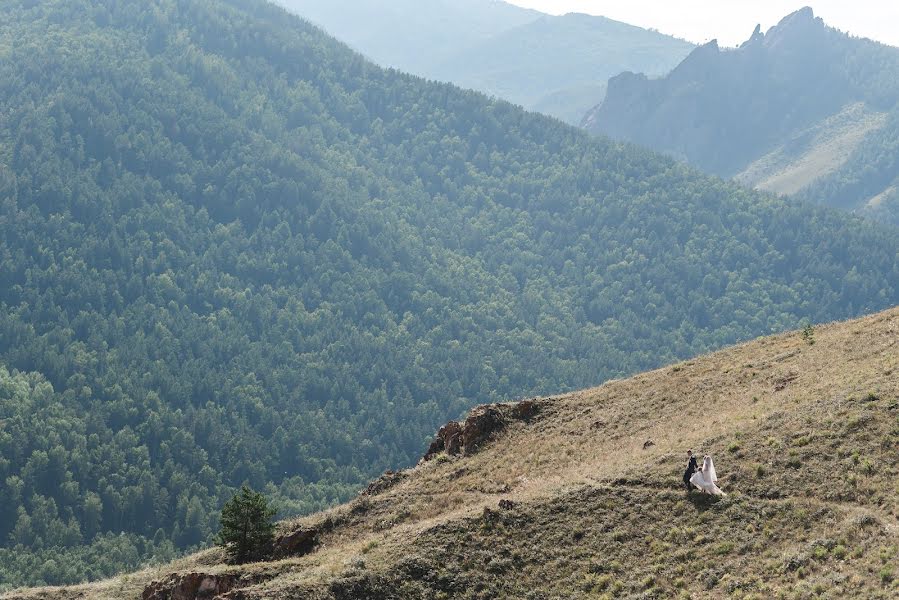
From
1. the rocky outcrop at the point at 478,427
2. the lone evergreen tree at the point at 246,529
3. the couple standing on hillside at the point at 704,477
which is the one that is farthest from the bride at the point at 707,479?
the lone evergreen tree at the point at 246,529

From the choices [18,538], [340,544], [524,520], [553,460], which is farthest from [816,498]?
[18,538]

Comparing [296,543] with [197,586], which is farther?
[296,543]

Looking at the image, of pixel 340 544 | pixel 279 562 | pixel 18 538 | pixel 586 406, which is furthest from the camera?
pixel 18 538

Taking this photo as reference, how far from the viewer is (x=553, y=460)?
60.1 m

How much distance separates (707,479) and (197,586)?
22.6 metres

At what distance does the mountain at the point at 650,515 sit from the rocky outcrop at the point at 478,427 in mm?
1714

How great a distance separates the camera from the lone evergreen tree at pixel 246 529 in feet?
183

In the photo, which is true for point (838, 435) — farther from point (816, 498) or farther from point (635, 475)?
point (635, 475)

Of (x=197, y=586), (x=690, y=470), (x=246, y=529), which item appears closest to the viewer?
(x=197, y=586)

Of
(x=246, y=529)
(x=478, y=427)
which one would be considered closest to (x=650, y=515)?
(x=478, y=427)

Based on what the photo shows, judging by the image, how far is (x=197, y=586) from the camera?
4816cm

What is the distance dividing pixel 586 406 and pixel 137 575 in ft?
92.3

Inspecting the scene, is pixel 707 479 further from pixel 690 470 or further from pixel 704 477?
pixel 690 470

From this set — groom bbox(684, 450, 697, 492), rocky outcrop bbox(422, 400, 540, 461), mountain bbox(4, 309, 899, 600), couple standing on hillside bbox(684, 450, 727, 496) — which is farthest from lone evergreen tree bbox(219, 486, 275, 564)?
couple standing on hillside bbox(684, 450, 727, 496)
